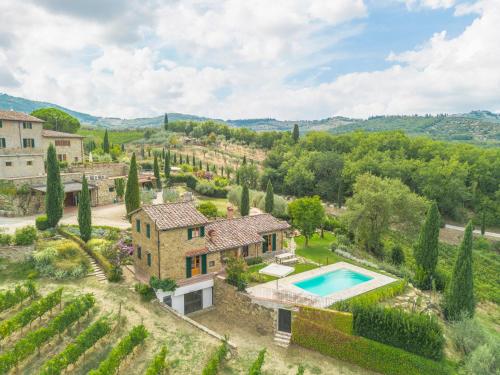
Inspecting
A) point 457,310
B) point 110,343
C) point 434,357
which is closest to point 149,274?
point 110,343

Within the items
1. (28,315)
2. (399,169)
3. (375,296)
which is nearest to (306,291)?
(375,296)

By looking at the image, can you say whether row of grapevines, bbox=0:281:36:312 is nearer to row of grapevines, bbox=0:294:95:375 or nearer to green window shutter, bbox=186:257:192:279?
row of grapevines, bbox=0:294:95:375

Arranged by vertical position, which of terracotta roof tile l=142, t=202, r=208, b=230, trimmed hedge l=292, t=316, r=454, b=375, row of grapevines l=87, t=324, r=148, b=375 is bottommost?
trimmed hedge l=292, t=316, r=454, b=375

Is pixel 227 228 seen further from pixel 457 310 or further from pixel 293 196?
pixel 293 196

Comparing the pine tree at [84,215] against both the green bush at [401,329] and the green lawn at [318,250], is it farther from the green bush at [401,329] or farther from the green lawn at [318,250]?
the green bush at [401,329]

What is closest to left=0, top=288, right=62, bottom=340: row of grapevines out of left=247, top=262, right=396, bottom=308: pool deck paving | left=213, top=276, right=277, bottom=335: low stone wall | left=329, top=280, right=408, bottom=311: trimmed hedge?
left=213, top=276, right=277, bottom=335: low stone wall

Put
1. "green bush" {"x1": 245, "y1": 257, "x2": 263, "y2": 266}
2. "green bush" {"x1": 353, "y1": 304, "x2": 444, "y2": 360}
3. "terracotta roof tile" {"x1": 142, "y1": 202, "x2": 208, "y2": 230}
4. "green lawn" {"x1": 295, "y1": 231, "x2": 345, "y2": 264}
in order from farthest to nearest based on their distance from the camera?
"green lawn" {"x1": 295, "y1": 231, "x2": 345, "y2": 264}, "green bush" {"x1": 245, "y1": 257, "x2": 263, "y2": 266}, "terracotta roof tile" {"x1": 142, "y1": 202, "x2": 208, "y2": 230}, "green bush" {"x1": 353, "y1": 304, "x2": 444, "y2": 360}

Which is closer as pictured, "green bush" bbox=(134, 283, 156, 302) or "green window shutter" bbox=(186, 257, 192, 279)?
"green bush" bbox=(134, 283, 156, 302)
